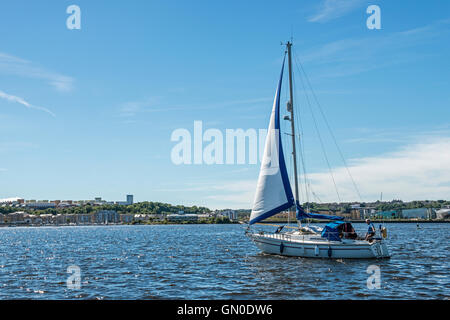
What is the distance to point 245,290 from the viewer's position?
945 inches

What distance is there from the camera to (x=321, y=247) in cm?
3569

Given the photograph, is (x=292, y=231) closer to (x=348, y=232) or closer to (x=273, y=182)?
(x=273, y=182)

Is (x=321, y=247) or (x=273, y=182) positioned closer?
(x=321, y=247)

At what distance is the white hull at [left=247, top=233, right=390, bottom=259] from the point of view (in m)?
34.9

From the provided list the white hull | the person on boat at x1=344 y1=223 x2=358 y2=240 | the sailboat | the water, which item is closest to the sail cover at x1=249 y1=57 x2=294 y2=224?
the sailboat

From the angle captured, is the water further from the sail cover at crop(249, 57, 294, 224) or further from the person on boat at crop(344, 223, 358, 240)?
the sail cover at crop(249, 57, 294, 224)

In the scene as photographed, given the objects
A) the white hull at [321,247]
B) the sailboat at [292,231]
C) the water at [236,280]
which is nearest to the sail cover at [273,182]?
the sailboat at [292,231]

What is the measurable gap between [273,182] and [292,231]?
5.29m

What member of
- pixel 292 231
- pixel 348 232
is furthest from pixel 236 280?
pixel 292 231

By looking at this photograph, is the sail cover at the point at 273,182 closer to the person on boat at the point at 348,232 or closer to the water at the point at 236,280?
the water at the point at 236,280
